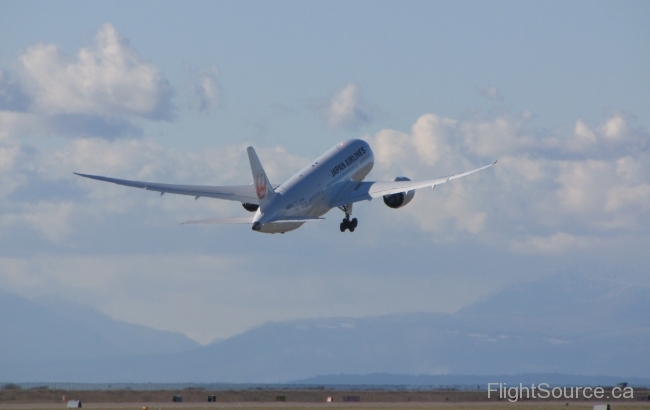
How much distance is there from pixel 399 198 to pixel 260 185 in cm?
1526

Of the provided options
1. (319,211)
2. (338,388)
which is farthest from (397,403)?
(338,388)

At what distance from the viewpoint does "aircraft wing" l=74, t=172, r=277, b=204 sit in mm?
75062

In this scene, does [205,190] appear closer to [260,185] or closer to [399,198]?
[260,185]

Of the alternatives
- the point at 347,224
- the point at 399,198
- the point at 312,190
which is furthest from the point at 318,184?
the point at 399,198

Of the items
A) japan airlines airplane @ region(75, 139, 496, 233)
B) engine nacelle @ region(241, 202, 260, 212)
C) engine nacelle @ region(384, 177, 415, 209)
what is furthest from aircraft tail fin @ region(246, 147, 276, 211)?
engine nacelle @ region(384, 177, 415, 209)

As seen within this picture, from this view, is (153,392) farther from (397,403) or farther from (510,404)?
(510,404)

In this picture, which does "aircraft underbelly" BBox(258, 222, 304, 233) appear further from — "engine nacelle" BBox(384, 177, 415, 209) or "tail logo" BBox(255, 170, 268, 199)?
"engine nacelle" BBox(384, 177, 415, 209)

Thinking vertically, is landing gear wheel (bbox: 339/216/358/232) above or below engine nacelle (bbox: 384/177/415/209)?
below

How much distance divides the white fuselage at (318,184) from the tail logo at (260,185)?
2.89 ft

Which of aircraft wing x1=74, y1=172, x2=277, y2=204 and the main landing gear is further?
the main landing gear

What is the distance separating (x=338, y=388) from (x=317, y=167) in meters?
35.2

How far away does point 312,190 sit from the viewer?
257ft

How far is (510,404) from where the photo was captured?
3219 inches

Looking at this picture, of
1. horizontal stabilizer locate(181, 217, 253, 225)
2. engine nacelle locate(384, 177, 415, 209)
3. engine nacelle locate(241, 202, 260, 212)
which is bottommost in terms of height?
horizontal stabilizer locate(181, 217, 253, 225)
